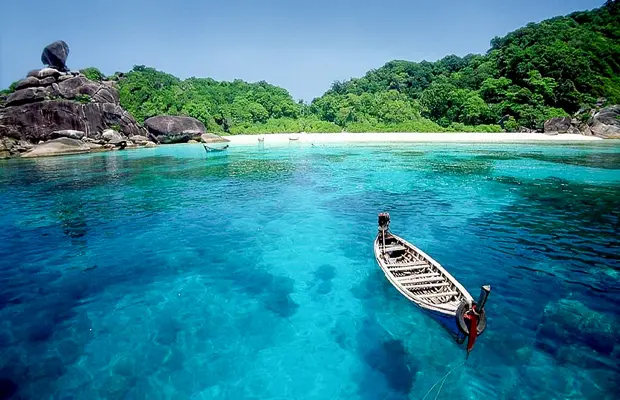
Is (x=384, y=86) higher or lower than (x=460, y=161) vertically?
higher

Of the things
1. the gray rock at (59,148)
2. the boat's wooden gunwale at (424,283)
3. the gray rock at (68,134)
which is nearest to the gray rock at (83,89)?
the gray rock at (68,134)

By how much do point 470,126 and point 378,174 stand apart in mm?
46735

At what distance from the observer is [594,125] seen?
57.1m

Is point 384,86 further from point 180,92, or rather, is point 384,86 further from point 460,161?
point 460,161

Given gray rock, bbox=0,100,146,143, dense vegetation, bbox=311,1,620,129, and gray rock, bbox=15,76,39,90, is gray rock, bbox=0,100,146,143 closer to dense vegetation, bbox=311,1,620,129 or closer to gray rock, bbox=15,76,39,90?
gray rock, bbox=15,76,39,90

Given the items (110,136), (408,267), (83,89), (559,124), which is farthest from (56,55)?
(559,124)

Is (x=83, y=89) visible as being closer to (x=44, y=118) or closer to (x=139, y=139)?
(x=44, y=118)

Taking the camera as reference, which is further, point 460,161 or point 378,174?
point 460,161

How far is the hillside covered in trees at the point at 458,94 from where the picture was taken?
2437 inches

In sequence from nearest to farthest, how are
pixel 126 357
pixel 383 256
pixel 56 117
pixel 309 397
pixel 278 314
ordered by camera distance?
pixel 309 397
pixel 126 357
pixel 278 314
pixel 383 256
pixel 56 117

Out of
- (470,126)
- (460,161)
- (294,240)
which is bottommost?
(294,240)

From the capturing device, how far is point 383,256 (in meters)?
10.6

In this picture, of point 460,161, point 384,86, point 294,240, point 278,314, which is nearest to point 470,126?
point 460,161

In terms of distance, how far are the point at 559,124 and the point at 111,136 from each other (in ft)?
274
